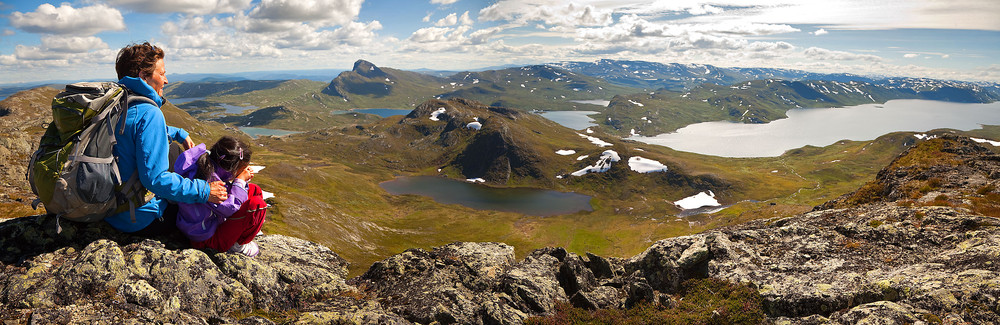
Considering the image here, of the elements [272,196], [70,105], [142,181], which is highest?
[70,105]

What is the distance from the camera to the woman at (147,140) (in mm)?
8797

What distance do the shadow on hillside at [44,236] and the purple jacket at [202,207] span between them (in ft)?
4.69

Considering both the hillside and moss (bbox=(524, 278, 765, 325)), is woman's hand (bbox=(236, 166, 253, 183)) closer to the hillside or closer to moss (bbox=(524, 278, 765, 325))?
the hillside

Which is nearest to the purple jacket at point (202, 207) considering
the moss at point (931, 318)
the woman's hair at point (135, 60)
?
the woman's hair at point (135, 60)

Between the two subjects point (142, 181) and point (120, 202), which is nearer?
point (142, 181)

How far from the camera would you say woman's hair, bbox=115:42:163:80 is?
9188 millimetres

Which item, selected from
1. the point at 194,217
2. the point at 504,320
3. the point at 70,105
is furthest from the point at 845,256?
the point at 70,105

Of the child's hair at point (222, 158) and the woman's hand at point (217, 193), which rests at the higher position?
the child's hair at point (222, 158)

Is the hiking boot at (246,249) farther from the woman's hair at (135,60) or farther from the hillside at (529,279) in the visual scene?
the woman's hair at (135,60)

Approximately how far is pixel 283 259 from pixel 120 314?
23.6ft

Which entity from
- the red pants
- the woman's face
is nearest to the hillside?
the red pants

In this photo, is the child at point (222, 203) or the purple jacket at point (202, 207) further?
the child at point (222, 203)

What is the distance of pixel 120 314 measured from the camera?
943cm

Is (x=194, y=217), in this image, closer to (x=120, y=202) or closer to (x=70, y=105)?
(x=120, y=202)
